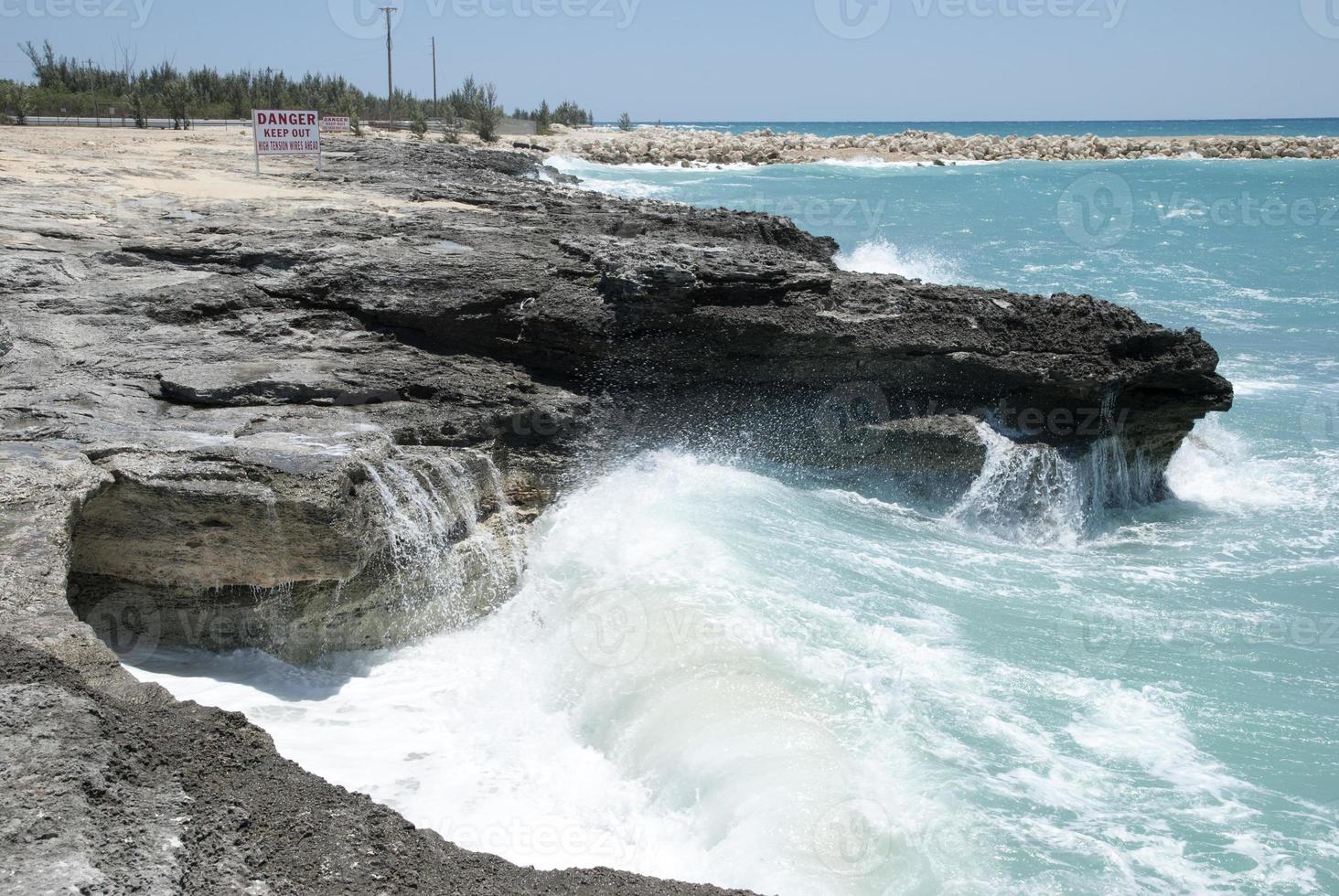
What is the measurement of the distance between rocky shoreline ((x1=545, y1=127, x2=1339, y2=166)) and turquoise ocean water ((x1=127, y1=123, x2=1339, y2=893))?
141 ft

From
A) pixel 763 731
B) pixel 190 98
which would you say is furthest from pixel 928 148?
pixel 763 731

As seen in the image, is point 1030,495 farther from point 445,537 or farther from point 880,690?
point 445,537

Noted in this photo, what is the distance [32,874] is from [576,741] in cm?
294

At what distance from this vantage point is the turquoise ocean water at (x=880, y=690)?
15.0ft

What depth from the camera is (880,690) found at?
5.72 metres

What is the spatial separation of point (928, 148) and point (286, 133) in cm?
4609

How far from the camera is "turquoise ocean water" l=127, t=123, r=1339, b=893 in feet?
15.0

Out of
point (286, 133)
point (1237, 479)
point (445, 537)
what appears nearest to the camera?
point (445, 537)

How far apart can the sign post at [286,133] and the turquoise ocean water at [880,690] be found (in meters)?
12.4

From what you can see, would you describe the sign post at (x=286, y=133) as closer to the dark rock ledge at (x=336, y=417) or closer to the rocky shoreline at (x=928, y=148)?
the dark rock ledge at (x=336, y=417)

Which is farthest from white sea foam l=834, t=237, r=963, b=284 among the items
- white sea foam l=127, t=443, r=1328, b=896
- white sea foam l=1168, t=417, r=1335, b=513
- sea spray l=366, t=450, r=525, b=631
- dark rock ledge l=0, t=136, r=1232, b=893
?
white sea foam l=127, t=443, r=1328, b=896

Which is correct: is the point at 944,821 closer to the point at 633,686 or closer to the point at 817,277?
the point at 633,686

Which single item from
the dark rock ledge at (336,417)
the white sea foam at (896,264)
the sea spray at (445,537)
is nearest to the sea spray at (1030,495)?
the dark rock ledge at (336,417)

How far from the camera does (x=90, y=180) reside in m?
12.9
